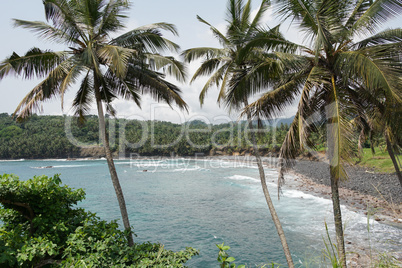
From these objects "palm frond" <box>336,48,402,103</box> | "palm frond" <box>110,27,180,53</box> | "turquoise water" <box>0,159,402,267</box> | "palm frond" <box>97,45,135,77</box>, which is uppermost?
"palm frond" <box>110,27,180,53</box>

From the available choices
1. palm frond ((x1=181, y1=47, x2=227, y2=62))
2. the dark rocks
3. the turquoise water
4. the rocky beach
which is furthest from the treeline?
palm frond ((x1=181, y1=47, x2=227, y2=62))

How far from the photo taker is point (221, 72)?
29.8 feet

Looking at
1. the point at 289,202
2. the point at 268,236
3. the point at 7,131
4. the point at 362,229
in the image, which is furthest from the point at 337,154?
the point at 7,131

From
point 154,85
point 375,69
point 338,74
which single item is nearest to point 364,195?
point 338,74

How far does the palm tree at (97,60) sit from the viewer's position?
22.0 ft

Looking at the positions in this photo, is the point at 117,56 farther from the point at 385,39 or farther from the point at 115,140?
the point at 115,140

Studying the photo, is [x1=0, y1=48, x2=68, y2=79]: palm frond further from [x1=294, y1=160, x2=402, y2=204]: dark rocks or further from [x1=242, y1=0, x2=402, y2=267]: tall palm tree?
[x1=294, y1=160, x2=402, y2=204]: dark rocks

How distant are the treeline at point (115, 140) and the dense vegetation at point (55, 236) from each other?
260ft

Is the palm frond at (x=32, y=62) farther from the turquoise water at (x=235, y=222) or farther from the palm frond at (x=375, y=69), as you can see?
the turquoise water at (x=235, y=222)

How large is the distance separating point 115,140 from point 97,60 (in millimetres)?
94552

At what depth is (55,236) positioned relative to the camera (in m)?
5.32

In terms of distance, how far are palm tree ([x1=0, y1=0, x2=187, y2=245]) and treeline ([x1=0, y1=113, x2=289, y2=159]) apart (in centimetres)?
7702

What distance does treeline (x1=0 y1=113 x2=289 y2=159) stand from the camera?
8912cm

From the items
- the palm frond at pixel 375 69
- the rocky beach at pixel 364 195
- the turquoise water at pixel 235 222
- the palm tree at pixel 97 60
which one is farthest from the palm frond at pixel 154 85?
the rocky beach at pixel 364 195
